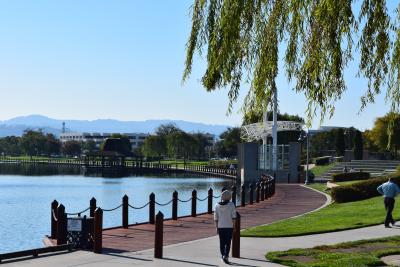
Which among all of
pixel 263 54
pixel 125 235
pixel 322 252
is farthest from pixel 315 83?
pixel 125 235

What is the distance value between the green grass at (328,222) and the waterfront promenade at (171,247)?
1366 mm

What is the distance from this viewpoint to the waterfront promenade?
601 inches

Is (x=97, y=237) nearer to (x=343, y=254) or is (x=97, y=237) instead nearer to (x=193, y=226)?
(x=343, y=254)

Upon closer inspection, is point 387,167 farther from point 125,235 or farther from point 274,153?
point 125,235

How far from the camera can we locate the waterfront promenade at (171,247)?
50.1ft

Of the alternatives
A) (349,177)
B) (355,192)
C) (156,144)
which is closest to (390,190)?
(355,192)

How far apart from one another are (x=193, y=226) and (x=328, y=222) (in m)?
4.91

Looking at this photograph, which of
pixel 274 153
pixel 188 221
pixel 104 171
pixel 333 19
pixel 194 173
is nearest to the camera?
pixel 333 19

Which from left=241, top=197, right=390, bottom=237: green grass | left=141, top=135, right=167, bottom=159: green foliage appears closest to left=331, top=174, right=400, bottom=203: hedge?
left=241, top=197, right=390, bottom=237: green grass

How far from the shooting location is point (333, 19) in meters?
10.8

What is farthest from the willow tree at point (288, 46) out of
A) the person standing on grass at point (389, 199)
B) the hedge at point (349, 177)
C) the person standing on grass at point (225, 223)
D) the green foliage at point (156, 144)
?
the green foliage at point (156, 144)

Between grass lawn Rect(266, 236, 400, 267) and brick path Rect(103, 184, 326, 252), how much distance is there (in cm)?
433

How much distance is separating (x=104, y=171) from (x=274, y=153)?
2970 inches

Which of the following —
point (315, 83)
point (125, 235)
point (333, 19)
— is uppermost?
point (333, 19)
